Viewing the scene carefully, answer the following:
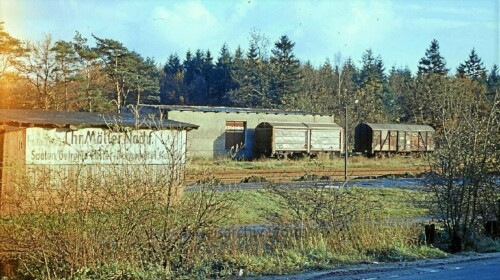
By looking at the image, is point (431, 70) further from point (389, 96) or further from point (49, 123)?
A: point (49, 123)

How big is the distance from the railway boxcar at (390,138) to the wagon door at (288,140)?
7.81 m

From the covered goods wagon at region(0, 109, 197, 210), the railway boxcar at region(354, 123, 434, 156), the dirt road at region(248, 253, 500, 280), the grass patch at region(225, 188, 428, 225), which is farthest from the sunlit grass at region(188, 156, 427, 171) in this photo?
the dirt road at region(248, 253, 500, 280)

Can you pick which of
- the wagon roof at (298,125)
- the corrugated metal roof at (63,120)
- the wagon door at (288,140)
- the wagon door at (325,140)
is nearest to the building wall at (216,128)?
the wagon roof at (298,125)

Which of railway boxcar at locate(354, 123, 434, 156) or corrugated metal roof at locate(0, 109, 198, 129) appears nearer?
corrugated metal roof at locate(0, 109, 198, 129)

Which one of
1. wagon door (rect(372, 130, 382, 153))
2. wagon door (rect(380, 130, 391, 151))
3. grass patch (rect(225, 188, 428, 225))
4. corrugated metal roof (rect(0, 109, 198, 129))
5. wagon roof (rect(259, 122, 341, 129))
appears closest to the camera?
corrugated metal roof (rect(0, 109, 198, 129))

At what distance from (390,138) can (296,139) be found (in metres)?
10.4

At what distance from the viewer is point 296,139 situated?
49.9 m

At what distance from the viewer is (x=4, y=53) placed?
4547cm

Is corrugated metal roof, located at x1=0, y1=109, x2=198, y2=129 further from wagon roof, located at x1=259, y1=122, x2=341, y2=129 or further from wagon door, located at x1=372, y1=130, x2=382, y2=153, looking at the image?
wagon door, located at x1=372, y1=130, x2=382, y2=153

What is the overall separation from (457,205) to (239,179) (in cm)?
1633

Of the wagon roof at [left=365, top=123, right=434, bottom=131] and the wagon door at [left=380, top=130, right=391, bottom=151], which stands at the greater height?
the wagon roof at [left=365, top=123, right=434, bottom=131]

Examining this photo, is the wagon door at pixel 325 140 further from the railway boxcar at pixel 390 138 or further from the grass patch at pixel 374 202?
the grass patch at pixel 374 202

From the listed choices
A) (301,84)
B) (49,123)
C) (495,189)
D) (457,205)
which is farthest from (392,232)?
(301,84)

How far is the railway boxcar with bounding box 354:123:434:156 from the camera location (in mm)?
54469
